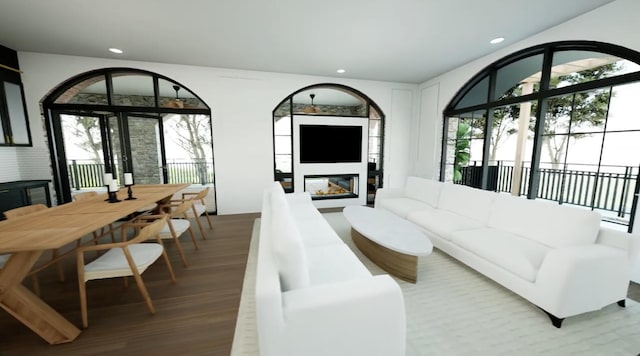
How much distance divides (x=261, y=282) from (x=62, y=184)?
4.96 meters

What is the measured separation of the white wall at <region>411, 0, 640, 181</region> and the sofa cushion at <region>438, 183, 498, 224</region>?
1526 millimetres

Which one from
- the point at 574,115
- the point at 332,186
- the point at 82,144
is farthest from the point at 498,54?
the point at 82,144

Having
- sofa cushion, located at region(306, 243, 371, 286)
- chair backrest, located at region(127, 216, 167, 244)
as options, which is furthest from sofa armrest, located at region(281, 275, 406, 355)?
chair backrest, located at region(127, 216, 167, 244)

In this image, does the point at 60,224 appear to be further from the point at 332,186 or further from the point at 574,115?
the point at 574,115

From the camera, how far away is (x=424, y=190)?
149 inches

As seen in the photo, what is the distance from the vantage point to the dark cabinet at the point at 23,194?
9.74 feet

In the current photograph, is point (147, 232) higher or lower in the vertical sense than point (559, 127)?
lower

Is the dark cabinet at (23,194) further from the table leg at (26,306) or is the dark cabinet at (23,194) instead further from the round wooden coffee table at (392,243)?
the round wooden coffee table at (392,243)

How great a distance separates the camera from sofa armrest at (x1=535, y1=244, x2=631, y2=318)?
5.24 ft

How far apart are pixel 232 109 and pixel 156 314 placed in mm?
3455

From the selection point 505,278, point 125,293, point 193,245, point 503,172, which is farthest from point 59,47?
point 503,172

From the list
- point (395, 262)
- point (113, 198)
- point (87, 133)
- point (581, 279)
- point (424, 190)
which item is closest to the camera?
point (581, 279)

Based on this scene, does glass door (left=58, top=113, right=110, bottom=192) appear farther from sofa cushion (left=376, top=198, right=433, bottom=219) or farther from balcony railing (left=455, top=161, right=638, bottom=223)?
balcony railing (left=455, top=161, right=638, bottom=223)

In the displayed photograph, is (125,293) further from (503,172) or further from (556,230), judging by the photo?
(503,172)
